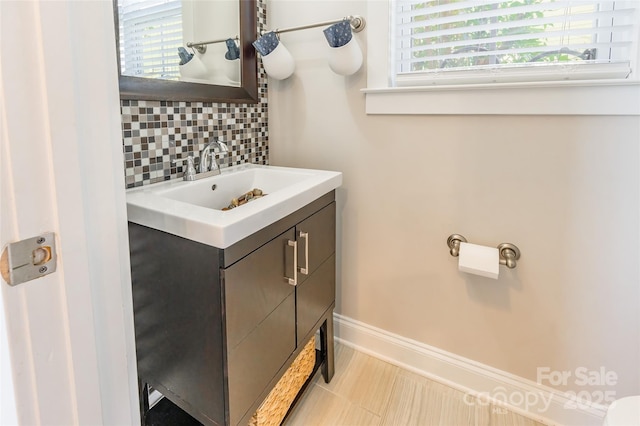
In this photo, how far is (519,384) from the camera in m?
1.34

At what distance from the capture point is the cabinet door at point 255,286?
2.78 feet

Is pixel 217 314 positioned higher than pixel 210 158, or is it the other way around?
pixel 210 158

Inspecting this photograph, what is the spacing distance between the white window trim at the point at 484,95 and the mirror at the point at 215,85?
0.50 m

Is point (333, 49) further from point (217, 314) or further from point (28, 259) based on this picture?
point (28, 259)

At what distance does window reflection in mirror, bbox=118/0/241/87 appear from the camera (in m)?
1.10

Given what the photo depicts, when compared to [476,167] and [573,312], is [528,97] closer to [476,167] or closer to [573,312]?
[476,167]

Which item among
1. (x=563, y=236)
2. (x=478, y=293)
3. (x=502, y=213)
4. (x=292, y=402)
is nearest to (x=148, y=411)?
(x=292, y=402)

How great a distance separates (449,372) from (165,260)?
4.01ft

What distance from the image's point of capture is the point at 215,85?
1377 millimetres

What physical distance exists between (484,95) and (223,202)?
39.5 inches

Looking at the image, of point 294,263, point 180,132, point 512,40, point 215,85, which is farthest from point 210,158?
point 512,40

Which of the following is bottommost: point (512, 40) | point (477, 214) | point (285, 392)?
point (285, 392)

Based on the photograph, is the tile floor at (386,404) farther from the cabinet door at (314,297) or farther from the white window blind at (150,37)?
the white window blind at (150,37)

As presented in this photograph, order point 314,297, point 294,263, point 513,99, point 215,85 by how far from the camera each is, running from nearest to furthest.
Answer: point 294,263, point 513,99, point 314,297, point 215,85
